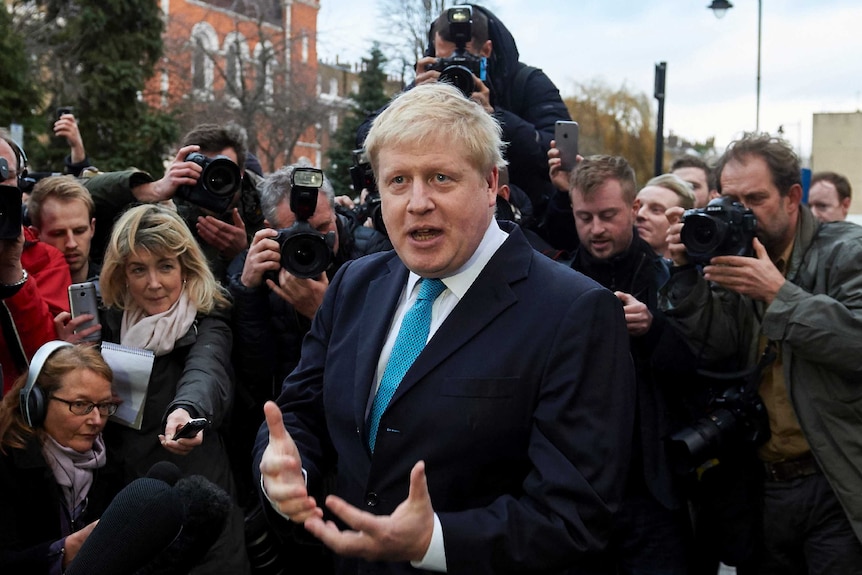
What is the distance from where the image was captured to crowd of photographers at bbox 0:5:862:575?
136 inches

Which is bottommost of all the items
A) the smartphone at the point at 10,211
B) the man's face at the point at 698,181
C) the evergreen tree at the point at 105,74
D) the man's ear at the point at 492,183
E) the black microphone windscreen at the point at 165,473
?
the black microphone windscreen at the point at 165,473

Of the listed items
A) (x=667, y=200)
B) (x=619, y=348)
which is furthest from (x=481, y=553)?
(x=667, y=200)

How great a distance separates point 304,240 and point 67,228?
A: 127 cm

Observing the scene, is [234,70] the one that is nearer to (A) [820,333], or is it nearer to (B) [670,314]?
(B) [670,314]

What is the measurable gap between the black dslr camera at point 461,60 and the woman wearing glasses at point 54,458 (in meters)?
1.86

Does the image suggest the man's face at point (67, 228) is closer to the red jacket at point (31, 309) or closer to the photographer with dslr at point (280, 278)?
the red jacket at point (31, 309)

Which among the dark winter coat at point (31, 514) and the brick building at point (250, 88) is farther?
the brick building at point (250, 88)

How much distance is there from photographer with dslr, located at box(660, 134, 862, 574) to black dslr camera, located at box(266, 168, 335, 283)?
138 cm

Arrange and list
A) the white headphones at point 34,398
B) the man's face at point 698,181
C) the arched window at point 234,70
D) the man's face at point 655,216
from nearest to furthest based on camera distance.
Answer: the white headphones at point 34,398 < the man's face at point 655,216 < the man's face at point 698,181 < the arched window at point 234,70

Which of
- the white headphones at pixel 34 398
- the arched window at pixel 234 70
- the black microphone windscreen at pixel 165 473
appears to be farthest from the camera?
the arched window at pixel 234 70

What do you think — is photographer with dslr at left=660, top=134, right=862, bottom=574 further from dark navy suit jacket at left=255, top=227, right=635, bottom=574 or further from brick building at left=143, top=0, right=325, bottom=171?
brick building at left=143, top=0, right=325, bottom=171

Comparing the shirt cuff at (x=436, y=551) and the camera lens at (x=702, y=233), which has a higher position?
the camera lens at (x=702, y=233)

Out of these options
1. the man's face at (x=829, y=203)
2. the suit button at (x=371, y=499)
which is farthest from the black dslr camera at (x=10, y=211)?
the man's face at (x=829, y=203)

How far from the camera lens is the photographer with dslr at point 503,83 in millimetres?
4117
